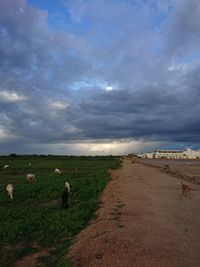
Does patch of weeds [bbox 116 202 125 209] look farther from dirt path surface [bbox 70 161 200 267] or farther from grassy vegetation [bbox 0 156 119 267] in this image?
grassy vegetation [bbox 0 156 119 267]

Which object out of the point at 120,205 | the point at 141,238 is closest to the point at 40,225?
the point at 120,205

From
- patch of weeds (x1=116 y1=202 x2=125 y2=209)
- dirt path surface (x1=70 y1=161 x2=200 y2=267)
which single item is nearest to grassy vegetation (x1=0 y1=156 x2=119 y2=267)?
dirt path surface (x1=70 y1=161 x2=200 y2=267)

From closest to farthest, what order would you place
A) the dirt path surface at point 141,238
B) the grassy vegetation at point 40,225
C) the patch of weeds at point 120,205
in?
the dirt path surface at point 141,238 < the grassy vegetation at point 40,225 < the patch of weeds at point 120,205

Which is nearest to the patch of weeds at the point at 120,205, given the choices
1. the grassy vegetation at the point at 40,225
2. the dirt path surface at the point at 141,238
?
the dirt path surface at the point at 141,238

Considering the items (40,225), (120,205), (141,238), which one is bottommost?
(40,225)

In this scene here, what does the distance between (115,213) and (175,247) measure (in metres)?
5.73

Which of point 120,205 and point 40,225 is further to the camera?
point 120,205

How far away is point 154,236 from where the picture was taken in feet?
37.0

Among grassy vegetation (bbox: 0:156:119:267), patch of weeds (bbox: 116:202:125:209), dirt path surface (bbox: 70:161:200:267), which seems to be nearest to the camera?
dirt path surface (bbox: 70:161:200:267)

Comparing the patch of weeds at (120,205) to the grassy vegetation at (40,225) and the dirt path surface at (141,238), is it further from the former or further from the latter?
the grassy vegetation at (40,225)

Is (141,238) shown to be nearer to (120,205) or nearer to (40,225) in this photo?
(40,225)

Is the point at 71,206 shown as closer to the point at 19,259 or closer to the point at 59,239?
the point at 59,239

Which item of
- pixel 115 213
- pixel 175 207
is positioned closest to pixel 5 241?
pixel 115 213

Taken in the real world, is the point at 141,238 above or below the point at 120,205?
below
